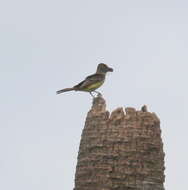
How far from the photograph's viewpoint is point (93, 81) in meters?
14.4

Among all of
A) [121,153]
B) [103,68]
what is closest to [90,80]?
[103,68]

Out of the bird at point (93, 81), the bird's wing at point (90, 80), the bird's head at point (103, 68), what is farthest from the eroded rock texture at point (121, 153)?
the bird's head at point (103, 68)

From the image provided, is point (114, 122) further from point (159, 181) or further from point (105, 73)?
point (105, 73)

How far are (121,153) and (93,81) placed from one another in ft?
11.3

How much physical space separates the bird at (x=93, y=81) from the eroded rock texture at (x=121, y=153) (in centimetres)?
243

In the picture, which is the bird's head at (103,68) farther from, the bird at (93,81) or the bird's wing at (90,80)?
the bird's wing at (90,80)

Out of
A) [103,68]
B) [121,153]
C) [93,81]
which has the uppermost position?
[103,68]

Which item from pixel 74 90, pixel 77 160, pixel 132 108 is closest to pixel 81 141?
pixel 77 160

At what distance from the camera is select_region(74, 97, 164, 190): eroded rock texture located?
442 inches

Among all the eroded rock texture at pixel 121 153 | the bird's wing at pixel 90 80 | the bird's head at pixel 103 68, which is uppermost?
the bird's head at pixel 103 68

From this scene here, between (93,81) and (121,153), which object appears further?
(93,81)

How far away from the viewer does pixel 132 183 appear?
1119 centimetres

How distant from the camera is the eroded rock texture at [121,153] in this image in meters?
11.2

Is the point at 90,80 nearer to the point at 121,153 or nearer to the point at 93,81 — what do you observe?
the point at 93,81
